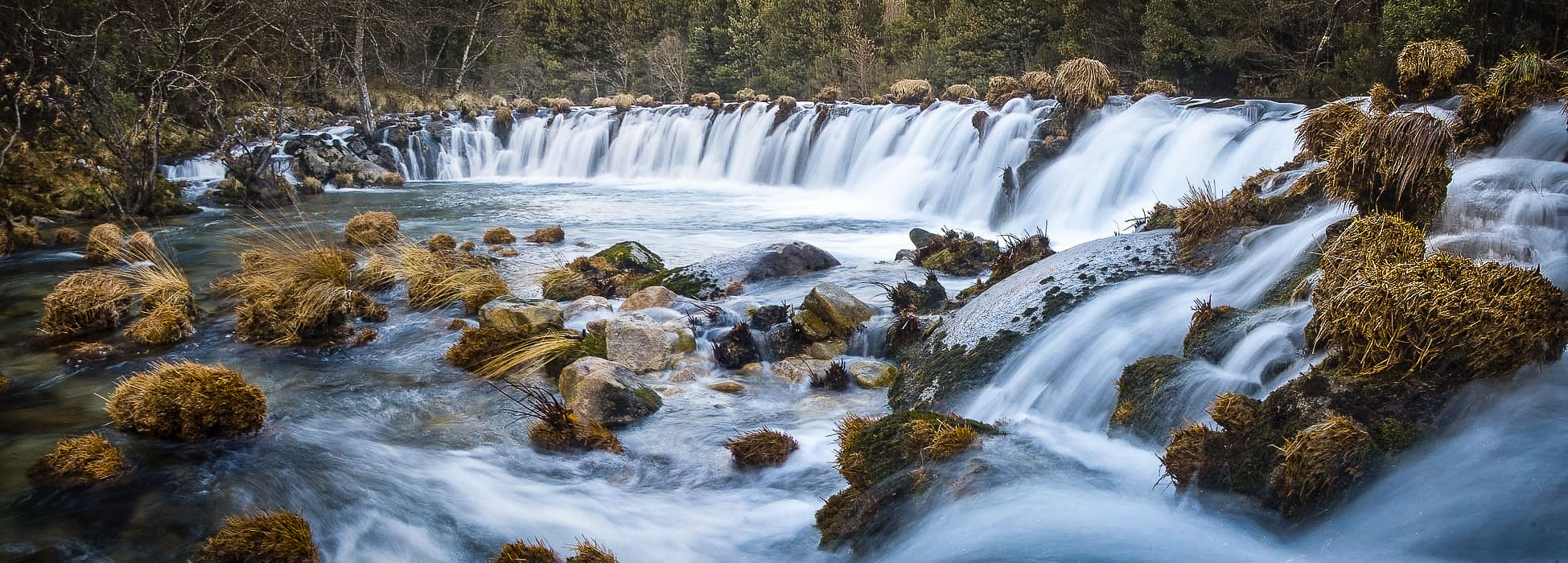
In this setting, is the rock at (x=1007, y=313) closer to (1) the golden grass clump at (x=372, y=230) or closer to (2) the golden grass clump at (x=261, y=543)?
(2) the golden grass clump at (x=261, y=543)

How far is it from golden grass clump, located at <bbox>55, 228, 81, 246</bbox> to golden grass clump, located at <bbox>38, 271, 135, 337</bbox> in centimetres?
682

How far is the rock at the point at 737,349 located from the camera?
8.66 m

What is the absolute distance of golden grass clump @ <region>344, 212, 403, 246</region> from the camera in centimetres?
1538

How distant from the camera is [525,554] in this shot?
199 inches

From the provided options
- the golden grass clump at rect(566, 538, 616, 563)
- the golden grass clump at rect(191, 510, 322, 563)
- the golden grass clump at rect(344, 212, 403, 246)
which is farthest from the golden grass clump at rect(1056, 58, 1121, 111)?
the golden grass clump at rect(191, 510, 322, 563)

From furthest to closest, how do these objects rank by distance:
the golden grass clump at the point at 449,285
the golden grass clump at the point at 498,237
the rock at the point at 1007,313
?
the golden grass clump at the point at 498,237, the golden grass clump at the point at 449,285, the rock at the point at 1007,313

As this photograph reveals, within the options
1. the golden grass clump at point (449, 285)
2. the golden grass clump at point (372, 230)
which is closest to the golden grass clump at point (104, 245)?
the golden grass clump at point (372, 230)

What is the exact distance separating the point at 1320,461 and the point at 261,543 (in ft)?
18.1

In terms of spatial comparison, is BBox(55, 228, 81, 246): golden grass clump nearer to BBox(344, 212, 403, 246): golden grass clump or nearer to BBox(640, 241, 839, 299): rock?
BBox(344, 212, 403, 246): golden grass clump

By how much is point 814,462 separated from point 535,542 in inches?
79.0

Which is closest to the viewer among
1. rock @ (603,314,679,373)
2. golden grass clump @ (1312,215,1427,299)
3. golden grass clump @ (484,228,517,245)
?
golden grass clump @ (1312,215,1427,299)

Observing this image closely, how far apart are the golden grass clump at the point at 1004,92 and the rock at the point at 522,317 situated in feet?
47.2

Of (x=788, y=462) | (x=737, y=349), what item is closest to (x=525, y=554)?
(x=788, y=462)

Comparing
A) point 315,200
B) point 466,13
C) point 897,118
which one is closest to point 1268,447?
point 897,118
